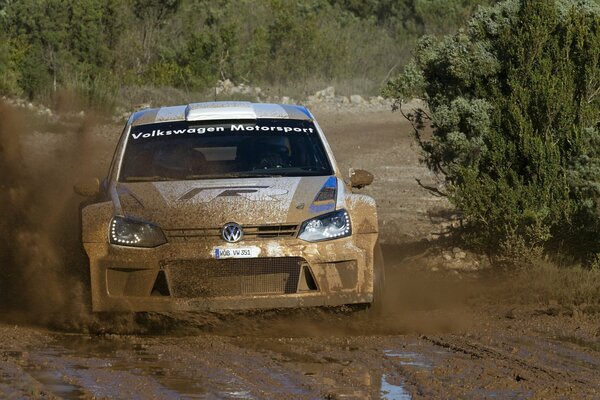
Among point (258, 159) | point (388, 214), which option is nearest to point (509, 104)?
point (258, 159)

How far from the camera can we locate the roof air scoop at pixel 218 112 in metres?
9.47

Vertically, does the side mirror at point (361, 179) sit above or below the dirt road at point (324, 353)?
above

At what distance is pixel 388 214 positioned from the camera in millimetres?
15648

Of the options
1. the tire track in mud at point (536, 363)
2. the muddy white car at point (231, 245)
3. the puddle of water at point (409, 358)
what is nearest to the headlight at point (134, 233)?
the muddy white car at point (231, 245)

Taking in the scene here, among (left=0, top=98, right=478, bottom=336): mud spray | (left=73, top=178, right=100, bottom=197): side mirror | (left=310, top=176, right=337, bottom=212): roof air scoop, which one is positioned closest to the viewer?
(left=310, top=176, right=337, bottom=212): roof air scoop

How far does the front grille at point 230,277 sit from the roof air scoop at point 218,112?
192cm

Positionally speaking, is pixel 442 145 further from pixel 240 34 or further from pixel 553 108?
pixel 240 34

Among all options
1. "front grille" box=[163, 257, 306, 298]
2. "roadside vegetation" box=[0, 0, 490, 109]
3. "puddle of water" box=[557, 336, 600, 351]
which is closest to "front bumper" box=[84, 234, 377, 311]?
"front grille" box=[163, 257, 306, 298]

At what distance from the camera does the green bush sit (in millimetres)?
10703

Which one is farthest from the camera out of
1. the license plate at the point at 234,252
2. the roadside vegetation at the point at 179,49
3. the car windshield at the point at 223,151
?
the roadside vegetation at the point at 179,49

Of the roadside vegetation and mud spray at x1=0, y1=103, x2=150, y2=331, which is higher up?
mud spray at x1=0, y1=103, x2=150, y2=331

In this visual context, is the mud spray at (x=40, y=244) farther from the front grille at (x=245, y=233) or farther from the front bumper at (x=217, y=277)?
the front grille at (x=245, y=233)

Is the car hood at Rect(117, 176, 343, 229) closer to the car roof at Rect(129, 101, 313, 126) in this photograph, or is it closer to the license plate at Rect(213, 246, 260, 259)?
the license plate at Rect(213, 246, 260, 259)

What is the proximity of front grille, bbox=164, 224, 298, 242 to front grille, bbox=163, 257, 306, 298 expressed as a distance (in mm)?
148
